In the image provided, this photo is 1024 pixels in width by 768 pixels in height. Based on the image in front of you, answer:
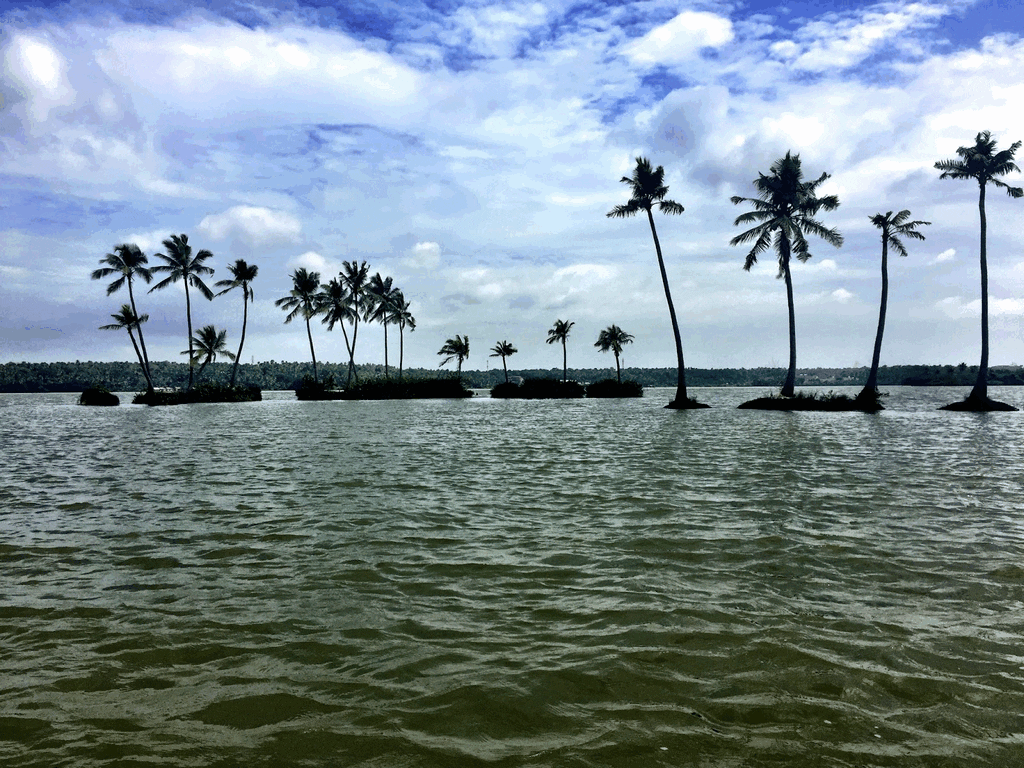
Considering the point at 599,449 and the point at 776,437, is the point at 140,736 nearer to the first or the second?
the point at 599,449

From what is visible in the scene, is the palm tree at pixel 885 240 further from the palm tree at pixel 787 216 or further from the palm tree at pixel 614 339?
the palm tree at pixel 614 339

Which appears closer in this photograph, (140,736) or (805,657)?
(140,736)

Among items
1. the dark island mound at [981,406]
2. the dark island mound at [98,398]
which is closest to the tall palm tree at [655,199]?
the dark island mound at [981,406]

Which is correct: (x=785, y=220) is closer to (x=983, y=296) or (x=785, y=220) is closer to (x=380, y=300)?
(x=983, y=296)

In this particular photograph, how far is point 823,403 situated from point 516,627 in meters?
46.0

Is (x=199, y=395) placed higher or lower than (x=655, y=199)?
lower

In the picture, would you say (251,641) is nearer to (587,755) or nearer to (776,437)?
(587,755)

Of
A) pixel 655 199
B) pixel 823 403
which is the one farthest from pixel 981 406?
pixel 655 199

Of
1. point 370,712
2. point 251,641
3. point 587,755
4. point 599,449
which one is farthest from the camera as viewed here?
point 599,449

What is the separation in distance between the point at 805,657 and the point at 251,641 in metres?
3.83

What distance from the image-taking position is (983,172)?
4456 cm

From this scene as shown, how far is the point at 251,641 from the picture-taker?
453 cm

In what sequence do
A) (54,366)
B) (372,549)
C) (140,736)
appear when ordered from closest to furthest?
(140,736) < (372,549) < (54,366)

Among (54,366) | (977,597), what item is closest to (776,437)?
(977,597)
